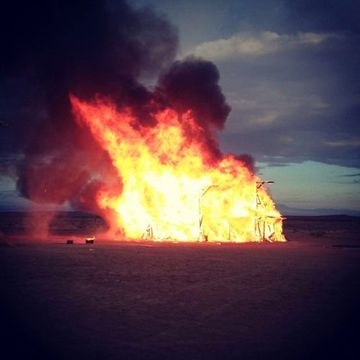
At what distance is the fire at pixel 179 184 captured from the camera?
165 ft

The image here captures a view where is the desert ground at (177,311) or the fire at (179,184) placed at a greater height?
the fire at (179,184)

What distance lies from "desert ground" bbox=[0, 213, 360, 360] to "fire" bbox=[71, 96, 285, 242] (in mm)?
25158

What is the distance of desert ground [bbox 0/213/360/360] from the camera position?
31.7 feet

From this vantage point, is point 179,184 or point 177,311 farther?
point 179,184

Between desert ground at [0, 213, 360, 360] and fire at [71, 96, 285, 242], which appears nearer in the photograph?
desert ground at [0, 213, 360, 360]

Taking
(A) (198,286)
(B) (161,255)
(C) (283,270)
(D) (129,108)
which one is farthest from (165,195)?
(A) (198,286)

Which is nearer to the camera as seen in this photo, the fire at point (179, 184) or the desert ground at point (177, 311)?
the desert ground at point (177, 311)

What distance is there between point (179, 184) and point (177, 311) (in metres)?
37.2

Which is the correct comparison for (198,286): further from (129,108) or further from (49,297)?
(129,108)

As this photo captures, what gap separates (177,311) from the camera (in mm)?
13523

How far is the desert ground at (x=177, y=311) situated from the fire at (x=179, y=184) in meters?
25.2

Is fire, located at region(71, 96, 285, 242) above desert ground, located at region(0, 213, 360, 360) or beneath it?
above

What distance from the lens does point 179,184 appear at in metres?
50.5

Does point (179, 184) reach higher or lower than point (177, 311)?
higher
